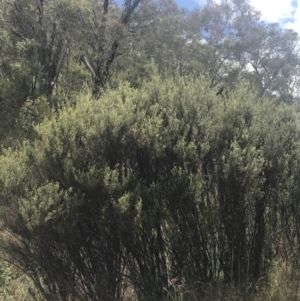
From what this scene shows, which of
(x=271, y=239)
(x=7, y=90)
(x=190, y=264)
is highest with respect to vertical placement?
(x=7, y=90)

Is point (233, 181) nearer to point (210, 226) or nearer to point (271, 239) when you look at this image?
point (210, 226)

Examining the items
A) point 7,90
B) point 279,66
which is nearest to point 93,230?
point 7,90

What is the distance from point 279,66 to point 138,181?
3509 centimetres

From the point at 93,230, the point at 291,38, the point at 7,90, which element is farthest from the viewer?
the point at 291,38

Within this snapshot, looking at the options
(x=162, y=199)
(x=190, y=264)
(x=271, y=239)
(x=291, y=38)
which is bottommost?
(x=190, y=264)

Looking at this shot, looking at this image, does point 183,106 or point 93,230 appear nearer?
point 93,230

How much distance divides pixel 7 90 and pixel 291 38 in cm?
3018

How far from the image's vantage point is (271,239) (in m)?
4.72

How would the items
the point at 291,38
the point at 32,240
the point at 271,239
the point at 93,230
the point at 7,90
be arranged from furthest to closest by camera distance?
the point at 291,38 → the point at 7,90 → the point at 271,239 → the point at 93,230 → the point at 32,240

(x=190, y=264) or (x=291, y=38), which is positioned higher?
(x=291, y=38)

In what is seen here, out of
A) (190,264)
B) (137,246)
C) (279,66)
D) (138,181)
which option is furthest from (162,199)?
(279,66)

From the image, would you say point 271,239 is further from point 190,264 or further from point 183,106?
point 183,106

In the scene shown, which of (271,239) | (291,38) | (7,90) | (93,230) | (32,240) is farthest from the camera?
(291,38)

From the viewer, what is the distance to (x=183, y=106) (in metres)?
4.89
